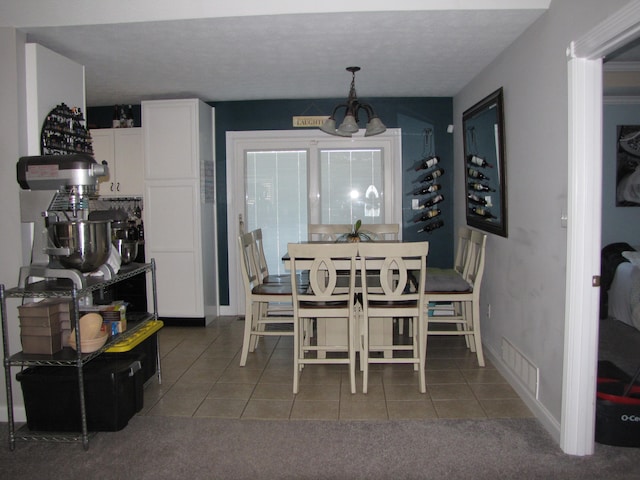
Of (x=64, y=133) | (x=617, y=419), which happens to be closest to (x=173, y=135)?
(x=64, y=133)

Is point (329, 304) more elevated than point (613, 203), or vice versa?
point (613, 203)

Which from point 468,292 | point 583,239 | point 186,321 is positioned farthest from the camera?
point 186,321

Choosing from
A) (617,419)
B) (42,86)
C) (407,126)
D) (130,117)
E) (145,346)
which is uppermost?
(130,117)

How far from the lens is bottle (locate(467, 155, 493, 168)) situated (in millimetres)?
4129

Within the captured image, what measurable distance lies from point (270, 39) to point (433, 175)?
8.71 ft

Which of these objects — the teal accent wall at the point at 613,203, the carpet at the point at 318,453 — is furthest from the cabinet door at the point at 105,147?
the teal accent wall at the point at 613,203

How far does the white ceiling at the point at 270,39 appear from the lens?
9.59ft

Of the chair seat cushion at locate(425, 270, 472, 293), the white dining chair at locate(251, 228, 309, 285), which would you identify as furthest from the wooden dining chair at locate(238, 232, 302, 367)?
the chair seat cushion at locate(425, 270, 472, 293)

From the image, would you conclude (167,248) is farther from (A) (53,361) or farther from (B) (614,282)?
(B) (614,282)

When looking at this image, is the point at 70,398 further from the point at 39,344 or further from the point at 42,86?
the point at 42,86

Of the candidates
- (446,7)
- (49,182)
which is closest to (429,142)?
(446,7)

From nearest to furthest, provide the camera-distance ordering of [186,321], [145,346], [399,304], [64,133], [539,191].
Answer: [539,191] → [64,133] → [145,346] → [399,304] → [186,321]

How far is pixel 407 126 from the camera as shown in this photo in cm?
551

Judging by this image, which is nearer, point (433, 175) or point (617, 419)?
point (617, 419)
